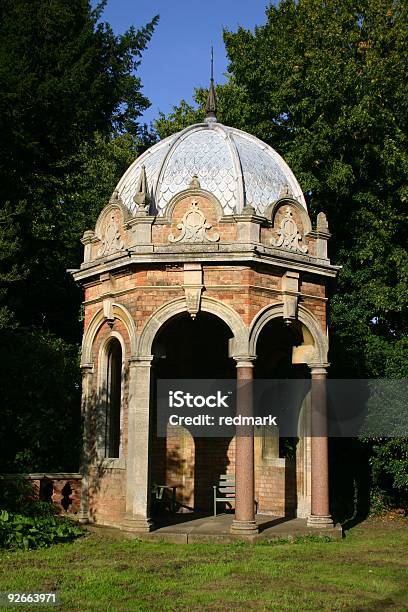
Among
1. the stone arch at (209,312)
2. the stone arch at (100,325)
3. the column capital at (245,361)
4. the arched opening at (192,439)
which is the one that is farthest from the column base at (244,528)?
the arched opening at (192,439)

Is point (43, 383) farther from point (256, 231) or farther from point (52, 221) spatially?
point (52, 221)

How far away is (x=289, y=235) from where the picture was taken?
13.8m

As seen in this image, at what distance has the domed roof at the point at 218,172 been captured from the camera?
14141mm

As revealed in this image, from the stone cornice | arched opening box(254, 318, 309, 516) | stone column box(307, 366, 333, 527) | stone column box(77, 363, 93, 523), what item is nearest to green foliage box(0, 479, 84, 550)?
stone column box(77, 363, 93, 523)

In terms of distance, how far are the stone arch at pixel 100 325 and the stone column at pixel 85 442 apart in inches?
9.7

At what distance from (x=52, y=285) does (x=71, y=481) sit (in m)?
Result: 7.63

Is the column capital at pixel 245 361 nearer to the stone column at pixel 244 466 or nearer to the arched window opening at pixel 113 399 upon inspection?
the stone column at pixel 244 466

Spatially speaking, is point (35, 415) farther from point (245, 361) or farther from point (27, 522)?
point (245, 361)

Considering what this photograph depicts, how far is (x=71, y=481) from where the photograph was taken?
556 inches

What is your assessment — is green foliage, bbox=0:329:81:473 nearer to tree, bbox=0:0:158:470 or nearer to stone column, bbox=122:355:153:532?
tree, bbox=0:0:158:470

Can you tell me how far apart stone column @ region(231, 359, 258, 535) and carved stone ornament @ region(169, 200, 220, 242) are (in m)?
2.40

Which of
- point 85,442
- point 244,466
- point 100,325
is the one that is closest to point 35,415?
point 85,442

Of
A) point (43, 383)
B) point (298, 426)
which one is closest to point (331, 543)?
point (298, 426)

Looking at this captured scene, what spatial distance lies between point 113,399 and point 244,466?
11.5 ft
